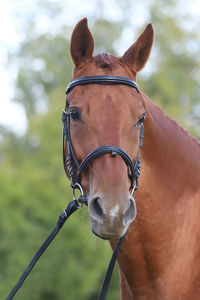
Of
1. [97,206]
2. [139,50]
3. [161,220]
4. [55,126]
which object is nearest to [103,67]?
[139,50]

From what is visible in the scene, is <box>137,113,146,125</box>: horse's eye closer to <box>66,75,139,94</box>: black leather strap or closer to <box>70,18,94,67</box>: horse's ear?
<box>66,75,139,94</box>: black leather strap

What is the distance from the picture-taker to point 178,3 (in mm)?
32500

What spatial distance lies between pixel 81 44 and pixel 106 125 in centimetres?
83

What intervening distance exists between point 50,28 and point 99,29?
14.7ft

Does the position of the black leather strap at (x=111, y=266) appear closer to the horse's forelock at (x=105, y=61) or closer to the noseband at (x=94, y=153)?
the noseband at (x=94, y=153)

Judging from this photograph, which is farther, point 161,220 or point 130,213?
point 161,220

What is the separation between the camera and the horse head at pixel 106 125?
10.8 ft

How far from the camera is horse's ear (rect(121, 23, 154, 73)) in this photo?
404 centimetres

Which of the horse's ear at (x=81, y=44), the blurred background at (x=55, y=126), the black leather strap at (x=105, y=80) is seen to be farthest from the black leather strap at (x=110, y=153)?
the blurred background at (x=55, y=126)

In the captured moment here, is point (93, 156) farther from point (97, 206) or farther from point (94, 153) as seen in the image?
point (97, 206)

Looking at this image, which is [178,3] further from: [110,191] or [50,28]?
[110,191]

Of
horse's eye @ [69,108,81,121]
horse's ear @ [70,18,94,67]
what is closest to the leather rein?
horse's eye @ [69,108,81,121]

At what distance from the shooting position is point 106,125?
3547mm

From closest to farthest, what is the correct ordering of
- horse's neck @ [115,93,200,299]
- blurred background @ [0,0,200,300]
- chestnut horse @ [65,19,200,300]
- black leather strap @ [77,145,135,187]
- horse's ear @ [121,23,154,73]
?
black leather strap @ [77,145,135,187] → chestnut horse @ [65,19,200,300] → horse's neck @ [115,93,200,299] → horse's ear @ [121,23,154,73] → blurred background @ [0,0,200,300]
